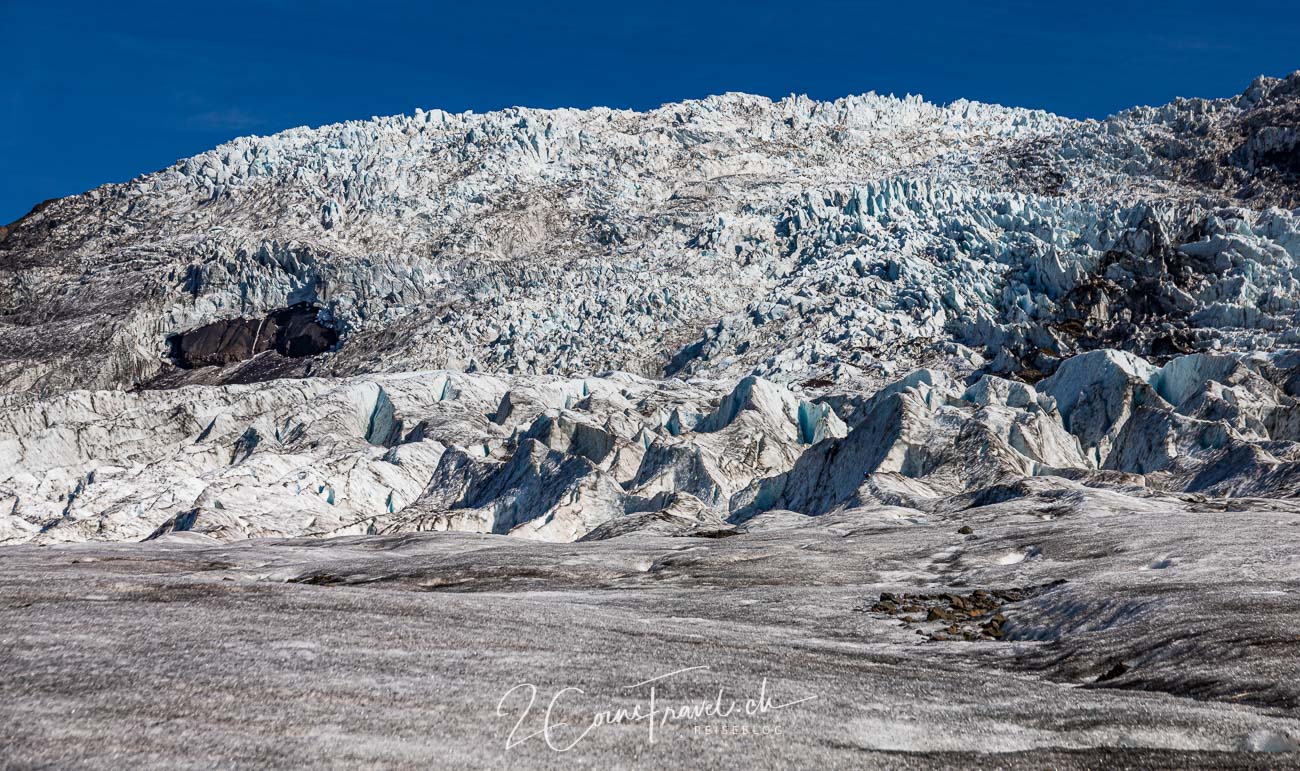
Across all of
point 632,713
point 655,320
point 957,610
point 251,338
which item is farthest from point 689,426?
point 251,338

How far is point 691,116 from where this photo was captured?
191375mm

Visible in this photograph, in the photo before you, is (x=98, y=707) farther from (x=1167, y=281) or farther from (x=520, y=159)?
(x=520, y=159)

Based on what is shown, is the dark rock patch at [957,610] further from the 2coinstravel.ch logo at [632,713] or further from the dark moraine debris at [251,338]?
the dark moraine debris at [251,338]

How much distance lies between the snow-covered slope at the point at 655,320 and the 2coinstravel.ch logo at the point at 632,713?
1450 inches

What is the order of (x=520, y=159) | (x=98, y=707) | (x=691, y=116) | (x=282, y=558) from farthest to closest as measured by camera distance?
(x=691, y=116)
(x=520, y=159)
(x=282, y=558)
(x=98, y=707)

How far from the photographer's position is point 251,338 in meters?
161

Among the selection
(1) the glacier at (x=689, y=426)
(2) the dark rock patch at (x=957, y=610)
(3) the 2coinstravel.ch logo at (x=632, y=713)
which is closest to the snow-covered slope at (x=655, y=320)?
(1) the glacier at (x=689, y=426)

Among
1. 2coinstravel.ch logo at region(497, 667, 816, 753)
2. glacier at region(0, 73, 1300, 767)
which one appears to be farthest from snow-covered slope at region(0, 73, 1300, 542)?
2coinstravel.ch logo at region(497, 667, 816, 753)

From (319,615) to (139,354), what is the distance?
6169 inches

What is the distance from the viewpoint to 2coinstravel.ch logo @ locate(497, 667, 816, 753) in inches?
517

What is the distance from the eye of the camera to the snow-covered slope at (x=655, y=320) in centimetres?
6831

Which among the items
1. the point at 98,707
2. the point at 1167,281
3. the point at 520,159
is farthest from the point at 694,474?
the point at 520,159

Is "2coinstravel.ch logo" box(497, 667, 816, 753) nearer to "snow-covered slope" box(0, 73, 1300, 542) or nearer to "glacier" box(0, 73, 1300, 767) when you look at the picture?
"glacier" box(0, 73, 1300, 767)

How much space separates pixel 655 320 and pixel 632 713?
11493cm
